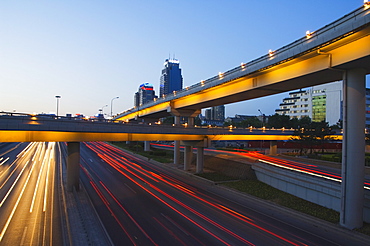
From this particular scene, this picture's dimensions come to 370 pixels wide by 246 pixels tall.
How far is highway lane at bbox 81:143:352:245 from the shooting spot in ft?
53.6

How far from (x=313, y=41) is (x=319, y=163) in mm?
28928

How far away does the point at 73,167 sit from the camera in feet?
94.7

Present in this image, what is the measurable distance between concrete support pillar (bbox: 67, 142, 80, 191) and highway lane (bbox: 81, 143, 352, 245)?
208cm

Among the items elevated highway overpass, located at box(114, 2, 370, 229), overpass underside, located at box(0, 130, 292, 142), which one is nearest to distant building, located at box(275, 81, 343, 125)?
overpass underside, located at box(0, 130, 292, 142)

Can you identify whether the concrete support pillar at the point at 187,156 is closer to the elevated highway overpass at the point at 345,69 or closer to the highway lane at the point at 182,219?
the highway lane at the point at 182,219

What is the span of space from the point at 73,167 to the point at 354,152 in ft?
94.3

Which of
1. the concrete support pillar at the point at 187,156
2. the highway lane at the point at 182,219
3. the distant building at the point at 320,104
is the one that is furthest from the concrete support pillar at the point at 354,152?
the distant building at the point at 320,104

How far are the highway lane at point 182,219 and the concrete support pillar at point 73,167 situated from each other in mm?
2083

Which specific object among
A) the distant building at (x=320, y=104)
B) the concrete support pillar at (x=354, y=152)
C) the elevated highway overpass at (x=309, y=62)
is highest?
the distant building at (x=320, y=104)

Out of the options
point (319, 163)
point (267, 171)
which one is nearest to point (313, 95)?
point (319, 163)

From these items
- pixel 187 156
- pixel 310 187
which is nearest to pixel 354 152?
pixel 310 187

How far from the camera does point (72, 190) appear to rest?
2836cm

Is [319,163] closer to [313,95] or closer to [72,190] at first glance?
[72,190]

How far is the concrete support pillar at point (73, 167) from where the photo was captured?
28.5 m
